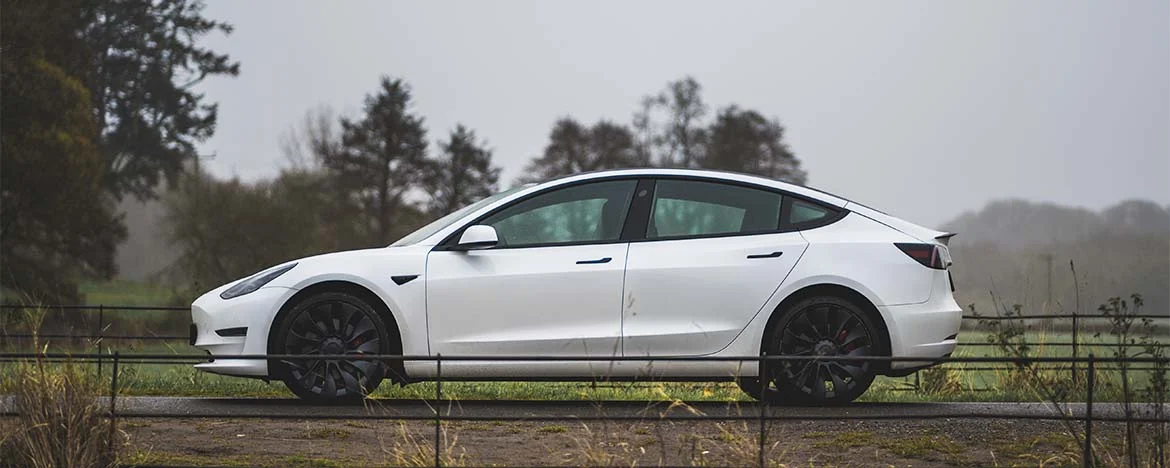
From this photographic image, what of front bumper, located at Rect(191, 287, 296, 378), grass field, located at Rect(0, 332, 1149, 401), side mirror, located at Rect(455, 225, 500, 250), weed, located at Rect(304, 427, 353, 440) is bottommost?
weed, located at Rect(304, 427, 353, 440)

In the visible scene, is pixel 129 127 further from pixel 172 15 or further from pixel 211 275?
pixel 211 275

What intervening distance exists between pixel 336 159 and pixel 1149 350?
42566 millimetres

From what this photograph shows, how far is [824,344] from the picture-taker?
899 centimetres

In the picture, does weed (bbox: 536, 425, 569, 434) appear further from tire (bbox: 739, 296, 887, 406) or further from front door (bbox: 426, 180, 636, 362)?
tire (bbox: 739, 296, 887, 406)

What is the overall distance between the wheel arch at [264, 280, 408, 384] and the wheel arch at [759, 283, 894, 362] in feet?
7.81

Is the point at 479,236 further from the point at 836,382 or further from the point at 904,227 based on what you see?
the point at 904,227

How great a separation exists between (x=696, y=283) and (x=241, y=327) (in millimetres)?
2977

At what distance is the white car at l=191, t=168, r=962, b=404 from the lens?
885 centimetres

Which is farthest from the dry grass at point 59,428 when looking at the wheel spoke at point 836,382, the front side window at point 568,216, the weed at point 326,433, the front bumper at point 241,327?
the wheel spoke at point 836,382

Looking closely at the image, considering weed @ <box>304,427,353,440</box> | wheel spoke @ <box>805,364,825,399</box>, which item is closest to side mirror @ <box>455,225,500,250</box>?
weed @ <box>304,427,353,440</box>

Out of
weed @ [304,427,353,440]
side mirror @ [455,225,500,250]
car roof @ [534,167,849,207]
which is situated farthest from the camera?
car roof @ [534,167,849,207]

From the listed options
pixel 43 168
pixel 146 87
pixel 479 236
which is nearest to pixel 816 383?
pixel 479 236

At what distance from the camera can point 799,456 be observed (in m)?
7.43

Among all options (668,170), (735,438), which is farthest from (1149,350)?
(735,438)
